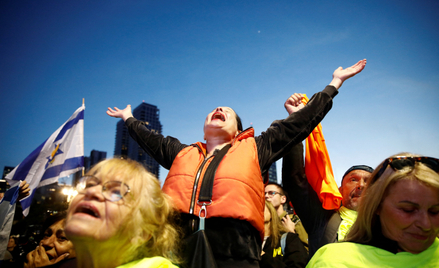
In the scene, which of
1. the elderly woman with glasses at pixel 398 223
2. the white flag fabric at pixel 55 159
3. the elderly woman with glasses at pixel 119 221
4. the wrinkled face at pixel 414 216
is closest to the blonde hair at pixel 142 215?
the elderly woman with glasses at pixel 119 221

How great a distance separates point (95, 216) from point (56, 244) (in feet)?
5.98

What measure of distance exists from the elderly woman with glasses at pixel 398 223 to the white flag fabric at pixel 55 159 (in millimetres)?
4894

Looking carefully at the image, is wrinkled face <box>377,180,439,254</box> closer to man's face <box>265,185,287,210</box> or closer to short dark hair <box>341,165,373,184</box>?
short dark hair <box>341,165,373,184</box>

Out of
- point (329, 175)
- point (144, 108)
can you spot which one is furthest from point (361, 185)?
→ point (144, 108)

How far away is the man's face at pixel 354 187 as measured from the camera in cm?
300

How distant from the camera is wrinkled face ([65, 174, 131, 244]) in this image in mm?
1556

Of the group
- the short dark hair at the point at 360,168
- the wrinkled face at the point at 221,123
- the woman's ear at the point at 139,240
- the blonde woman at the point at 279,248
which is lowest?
the blonde woman at the point at 279,248

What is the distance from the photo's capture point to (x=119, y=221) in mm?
1621

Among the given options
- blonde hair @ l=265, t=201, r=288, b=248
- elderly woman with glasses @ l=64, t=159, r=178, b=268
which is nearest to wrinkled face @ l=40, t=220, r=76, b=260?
elderly woman with glasses @ l=64, t=159, r=178, b=268

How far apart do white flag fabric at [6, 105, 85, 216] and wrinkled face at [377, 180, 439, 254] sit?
5131 mm

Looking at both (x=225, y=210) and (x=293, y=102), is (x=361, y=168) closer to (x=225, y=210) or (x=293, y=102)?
(x=293, y=102)

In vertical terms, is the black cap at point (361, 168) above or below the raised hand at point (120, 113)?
below

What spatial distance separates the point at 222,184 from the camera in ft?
6.48

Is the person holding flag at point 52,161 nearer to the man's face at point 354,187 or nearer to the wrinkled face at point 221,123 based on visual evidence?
the wrinkled face at point 221,123
